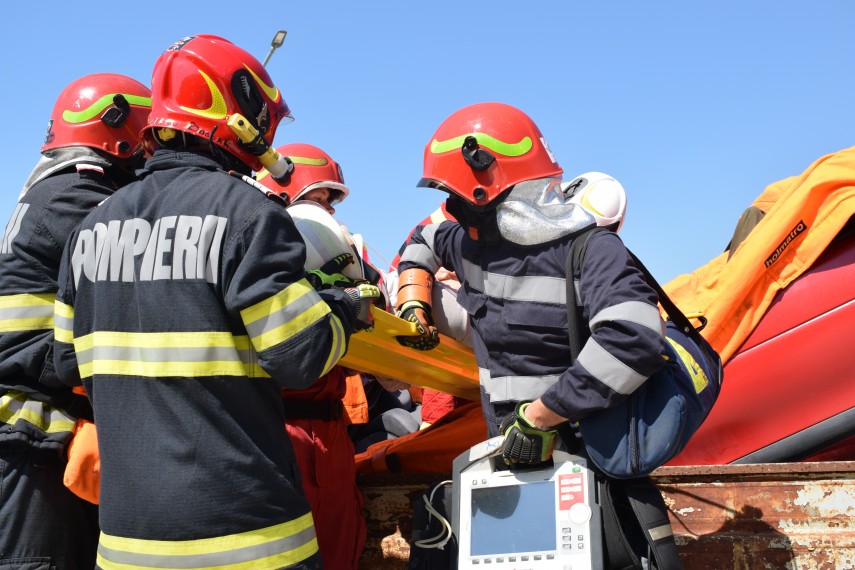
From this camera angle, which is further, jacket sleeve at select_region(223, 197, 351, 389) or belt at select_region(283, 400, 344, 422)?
belt at select_region(283, 400, 344, 422)

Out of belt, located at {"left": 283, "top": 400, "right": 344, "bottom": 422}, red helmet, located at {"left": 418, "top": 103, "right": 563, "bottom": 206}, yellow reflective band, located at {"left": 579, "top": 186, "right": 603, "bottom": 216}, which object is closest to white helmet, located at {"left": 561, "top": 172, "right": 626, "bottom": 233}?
yellow reflective band, located at {"left": 579, "top": 186, "right": 603, "bottom": 216}

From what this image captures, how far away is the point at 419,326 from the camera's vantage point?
11.1 ft

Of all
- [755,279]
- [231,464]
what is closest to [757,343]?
[755,279]

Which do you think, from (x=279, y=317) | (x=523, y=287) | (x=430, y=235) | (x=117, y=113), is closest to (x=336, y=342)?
(x=279, y=317)

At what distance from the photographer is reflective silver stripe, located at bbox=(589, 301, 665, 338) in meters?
2.52

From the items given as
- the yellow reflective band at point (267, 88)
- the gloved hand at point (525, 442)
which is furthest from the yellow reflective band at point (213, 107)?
the gloved hand at point (525, 442)

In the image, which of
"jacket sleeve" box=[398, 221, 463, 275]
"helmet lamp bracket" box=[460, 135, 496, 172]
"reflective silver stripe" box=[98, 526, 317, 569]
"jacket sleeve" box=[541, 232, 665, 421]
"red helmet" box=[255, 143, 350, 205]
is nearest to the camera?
"reflective silver stripe" box=[98, 526, 317, 569]

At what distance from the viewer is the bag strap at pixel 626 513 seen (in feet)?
8.44

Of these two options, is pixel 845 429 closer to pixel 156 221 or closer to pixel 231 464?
pixel 231 464

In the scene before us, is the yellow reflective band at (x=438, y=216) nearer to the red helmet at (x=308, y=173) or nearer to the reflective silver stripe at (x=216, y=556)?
the red helmet at (x=308, y=173)

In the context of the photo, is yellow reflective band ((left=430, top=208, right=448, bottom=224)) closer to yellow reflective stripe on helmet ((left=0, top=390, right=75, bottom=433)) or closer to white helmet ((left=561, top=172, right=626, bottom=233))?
white helmet ((left=561, top=172, right=626, bottom=233))

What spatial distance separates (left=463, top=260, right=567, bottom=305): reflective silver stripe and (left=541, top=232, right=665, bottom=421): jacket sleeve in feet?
0.62

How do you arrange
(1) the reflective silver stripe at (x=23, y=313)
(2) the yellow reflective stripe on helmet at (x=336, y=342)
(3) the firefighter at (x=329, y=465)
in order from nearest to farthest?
1. (2) the yellow reflective stripe on helmet at (x=336, y=342)
2. (1) the reflective silver stripe at (x=23, y=313)
3. (3) the firefighter at (x=329, y=465)

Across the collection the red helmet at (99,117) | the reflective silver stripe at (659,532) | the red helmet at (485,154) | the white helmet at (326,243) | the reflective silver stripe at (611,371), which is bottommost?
the reflective silver stripe at (659,532)
